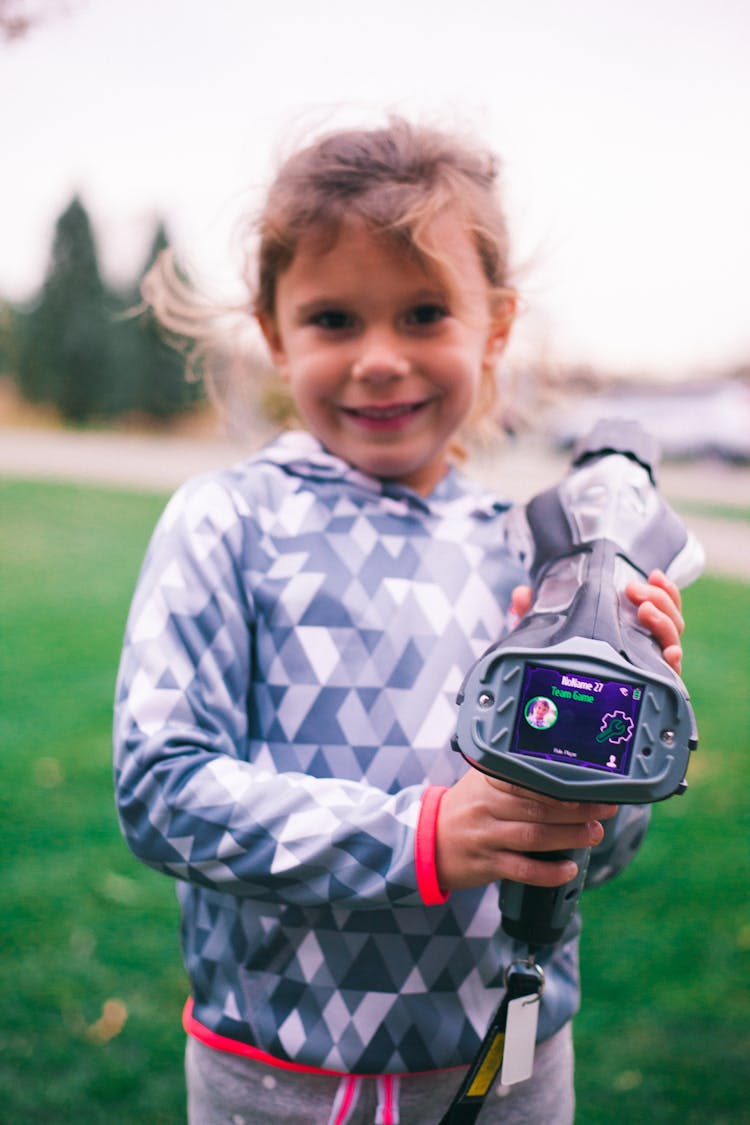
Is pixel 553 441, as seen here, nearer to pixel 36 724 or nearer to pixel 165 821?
pixel 36 724


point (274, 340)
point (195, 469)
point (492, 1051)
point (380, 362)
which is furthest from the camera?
point (195, 469)

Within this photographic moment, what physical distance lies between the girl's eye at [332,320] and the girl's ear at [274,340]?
16 centimetres

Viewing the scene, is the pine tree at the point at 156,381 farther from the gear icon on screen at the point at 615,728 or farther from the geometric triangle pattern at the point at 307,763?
the gear icon on screen at the point at 615,728

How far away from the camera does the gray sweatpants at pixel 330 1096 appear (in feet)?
4.02

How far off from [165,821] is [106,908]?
6.87ft

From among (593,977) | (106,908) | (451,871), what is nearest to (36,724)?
(106,908)

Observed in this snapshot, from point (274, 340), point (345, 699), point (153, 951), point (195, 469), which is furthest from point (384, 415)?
point (195, 469)

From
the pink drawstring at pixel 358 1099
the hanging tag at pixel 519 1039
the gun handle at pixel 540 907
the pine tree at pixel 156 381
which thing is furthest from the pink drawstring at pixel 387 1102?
the pine tree at pixel 156 381

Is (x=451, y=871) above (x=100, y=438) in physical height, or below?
above

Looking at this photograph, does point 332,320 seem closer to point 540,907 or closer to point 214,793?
point 214,793

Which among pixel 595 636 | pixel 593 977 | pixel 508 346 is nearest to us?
pixel 595 636

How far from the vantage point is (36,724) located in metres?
4.38

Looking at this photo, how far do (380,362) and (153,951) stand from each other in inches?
82.0

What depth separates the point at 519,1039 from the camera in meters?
1.15
